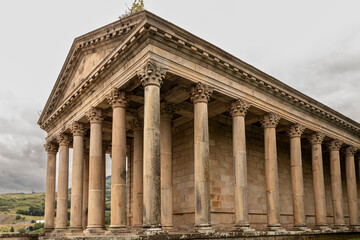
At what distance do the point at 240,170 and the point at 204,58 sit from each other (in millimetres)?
6829

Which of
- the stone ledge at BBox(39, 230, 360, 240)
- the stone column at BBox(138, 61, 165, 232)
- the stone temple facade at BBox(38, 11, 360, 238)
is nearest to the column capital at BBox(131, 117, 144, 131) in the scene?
the stone temple facade at BBox(38, 11, 360, 238)

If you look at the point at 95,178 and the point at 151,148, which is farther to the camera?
the point at 95,178

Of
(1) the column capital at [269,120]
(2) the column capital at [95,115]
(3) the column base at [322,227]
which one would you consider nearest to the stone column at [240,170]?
(1) the column capital at [269,120]

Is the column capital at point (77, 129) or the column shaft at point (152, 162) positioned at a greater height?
the column capital at point (77, 129)

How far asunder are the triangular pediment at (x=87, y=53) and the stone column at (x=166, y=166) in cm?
507

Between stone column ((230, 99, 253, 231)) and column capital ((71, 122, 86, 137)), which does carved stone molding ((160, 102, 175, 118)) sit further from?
column capital ((71, 122, 86, 137))

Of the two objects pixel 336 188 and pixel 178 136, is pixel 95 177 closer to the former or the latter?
pixel 178 136

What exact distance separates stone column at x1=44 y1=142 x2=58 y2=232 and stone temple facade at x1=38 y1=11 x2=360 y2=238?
9 cm

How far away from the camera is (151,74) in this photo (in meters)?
17.3

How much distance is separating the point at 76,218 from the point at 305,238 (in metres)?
15.3

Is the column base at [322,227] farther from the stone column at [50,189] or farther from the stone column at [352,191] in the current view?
the stone column at [50,189]

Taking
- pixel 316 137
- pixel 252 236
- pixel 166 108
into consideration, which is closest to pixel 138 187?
pixel 166 108

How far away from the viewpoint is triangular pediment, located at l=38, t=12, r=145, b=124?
2076 centimetres

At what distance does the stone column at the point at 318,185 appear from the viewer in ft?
90.7
